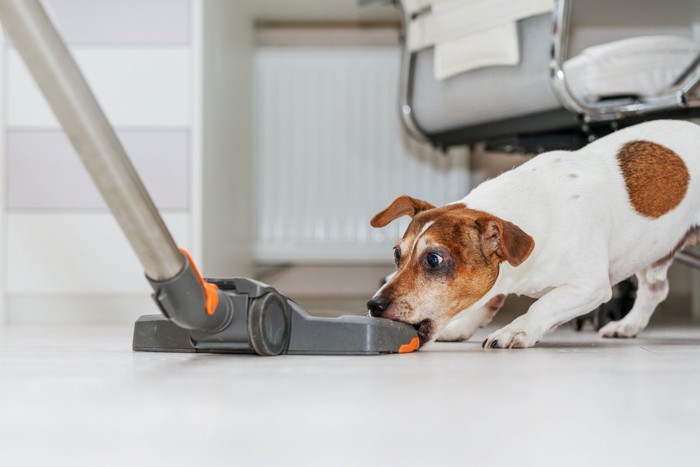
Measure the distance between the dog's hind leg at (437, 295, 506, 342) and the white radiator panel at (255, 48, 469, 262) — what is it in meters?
1.37

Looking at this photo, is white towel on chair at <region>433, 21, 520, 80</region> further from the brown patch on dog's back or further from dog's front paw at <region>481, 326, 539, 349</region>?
dog's front paw at <region>481, 326, 539, 349</region>

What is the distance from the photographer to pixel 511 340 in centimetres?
136

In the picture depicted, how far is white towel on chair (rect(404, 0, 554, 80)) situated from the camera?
1848 mm

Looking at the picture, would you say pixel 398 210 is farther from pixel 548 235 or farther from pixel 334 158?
pixel 334 158

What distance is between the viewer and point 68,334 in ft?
6.04

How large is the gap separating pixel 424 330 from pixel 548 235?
0.27 meters

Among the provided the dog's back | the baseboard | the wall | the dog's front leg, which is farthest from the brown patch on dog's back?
the baseboard

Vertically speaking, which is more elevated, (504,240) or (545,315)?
(504,240)

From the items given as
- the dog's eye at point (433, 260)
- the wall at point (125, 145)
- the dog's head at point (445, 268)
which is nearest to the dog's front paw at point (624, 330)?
the dog's head at point (445, 268)

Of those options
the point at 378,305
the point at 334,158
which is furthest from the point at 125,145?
the point at 378,305

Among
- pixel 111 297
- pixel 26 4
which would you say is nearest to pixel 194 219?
pixel 111 297

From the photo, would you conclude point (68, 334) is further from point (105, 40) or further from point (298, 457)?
point (298, 457)

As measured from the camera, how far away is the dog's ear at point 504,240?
1.25 meters

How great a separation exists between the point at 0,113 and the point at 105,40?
354 millimetres
